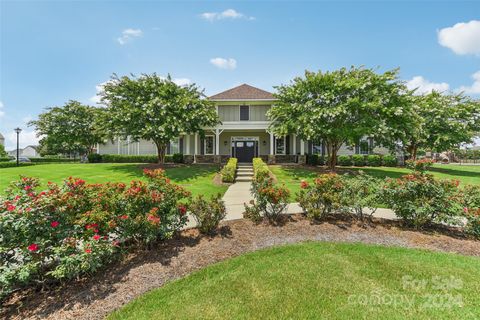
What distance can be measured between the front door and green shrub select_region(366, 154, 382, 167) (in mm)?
11082

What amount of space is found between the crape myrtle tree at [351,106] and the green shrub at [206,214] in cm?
947

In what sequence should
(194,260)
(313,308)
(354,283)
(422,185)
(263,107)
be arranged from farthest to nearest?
(263,107)
(422,185)
(194,260)
(354,283)
(313,308)

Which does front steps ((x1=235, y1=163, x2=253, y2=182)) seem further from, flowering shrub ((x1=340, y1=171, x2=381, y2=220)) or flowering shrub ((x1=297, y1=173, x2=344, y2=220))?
flowering shrub ((x1=340, y1=171, x2=381, y2=220))

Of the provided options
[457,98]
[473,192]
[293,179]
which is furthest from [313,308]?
[457,98]

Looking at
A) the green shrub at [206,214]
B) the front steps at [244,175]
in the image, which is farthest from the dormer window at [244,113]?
the green shrub at [206,214]

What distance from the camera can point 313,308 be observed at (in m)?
2.82

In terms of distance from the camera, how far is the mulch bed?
9.53 feet

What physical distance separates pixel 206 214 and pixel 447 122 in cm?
2386

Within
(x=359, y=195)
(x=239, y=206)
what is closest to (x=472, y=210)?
(x=359, y=195)

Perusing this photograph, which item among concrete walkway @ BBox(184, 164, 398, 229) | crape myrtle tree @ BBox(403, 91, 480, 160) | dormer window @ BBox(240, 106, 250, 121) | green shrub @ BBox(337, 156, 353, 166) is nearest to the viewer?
concrete walkway @ BBox(184, 164, 398, 229)

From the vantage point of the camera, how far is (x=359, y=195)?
18.9ft

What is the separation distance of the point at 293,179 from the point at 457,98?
2038cm

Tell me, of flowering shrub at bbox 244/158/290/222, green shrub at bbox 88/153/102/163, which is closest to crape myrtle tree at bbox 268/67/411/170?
flowering shrub at bbox 244/158/290/222

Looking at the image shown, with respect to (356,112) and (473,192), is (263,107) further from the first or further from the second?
(473,192)
